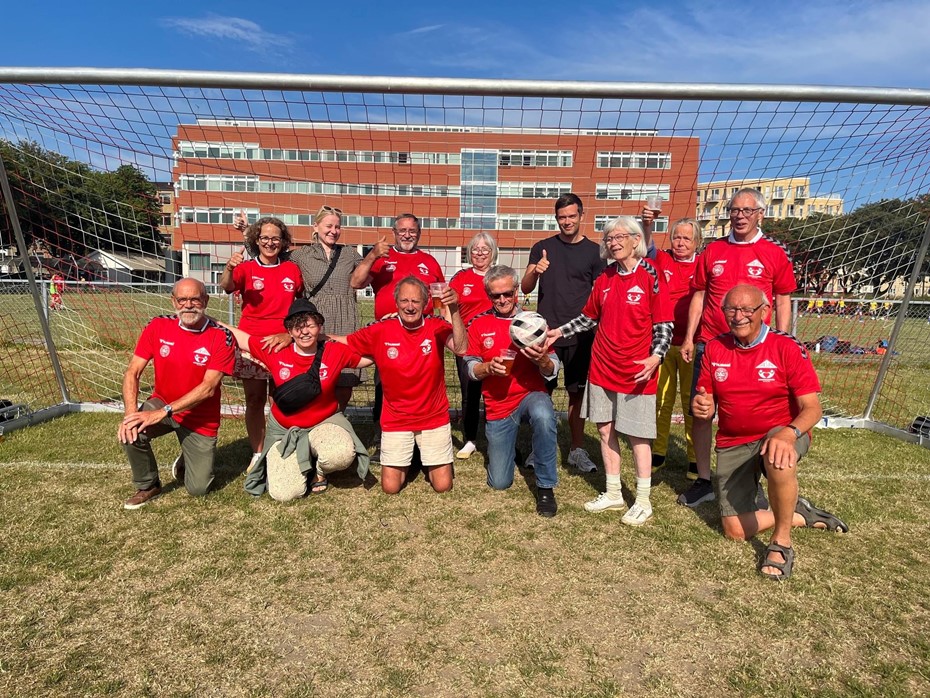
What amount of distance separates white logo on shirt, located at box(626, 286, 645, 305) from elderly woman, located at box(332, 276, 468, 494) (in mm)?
1282

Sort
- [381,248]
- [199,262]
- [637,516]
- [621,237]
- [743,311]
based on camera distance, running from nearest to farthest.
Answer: [743,311]
[621,237]
[637,516]
[381,248]
[199,262]

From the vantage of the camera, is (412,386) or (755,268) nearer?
(755,268)

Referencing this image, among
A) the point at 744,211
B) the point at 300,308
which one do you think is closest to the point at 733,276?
the point at 744,211

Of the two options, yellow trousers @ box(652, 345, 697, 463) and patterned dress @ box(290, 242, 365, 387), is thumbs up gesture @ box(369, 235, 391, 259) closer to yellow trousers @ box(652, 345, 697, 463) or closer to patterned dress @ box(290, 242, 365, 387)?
patterned dress @ box(290, 242, 365, 387)

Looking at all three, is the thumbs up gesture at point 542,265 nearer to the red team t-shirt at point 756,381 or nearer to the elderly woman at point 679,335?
the elderly woman at point 679,335

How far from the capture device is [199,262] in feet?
19.6

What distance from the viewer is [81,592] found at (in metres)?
2.93

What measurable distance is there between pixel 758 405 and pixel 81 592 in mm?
4083

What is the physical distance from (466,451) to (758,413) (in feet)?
9.02

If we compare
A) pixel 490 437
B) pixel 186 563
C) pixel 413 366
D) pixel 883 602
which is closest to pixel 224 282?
pixel 413 366

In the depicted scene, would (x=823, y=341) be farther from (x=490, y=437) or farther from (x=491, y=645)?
(x=491, y=645)

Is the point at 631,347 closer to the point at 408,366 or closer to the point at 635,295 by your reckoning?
the point at 635,295

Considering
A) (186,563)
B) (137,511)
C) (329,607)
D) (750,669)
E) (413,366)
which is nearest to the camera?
(750,669)

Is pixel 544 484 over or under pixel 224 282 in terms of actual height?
under
